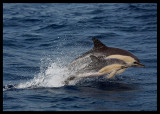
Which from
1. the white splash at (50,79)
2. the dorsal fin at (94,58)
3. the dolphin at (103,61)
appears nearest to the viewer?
the dorsal fin at (94,58)

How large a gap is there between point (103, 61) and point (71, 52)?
167 inches

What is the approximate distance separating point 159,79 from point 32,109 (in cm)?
498

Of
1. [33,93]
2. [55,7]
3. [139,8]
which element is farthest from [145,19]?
[33,93]

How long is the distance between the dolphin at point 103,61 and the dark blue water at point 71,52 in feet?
1.39

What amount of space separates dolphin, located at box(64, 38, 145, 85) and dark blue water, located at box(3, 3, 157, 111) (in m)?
0.42

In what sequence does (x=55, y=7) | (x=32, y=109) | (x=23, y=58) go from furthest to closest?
(x=55, y=7) < (x=23, y=58) < (x=32, y=109)

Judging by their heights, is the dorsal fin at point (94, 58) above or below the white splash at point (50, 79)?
above

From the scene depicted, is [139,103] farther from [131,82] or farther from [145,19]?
[145,19]

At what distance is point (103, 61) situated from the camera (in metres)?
11.8

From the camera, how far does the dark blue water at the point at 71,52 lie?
10031mm

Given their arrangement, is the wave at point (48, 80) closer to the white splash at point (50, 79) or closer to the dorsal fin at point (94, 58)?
the white splash at point (50, 79)

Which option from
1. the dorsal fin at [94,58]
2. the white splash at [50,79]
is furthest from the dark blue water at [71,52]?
the dorsal fin at [94,58]

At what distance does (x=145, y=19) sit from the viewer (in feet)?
74.6

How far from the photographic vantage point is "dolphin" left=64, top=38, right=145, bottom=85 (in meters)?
11.7
